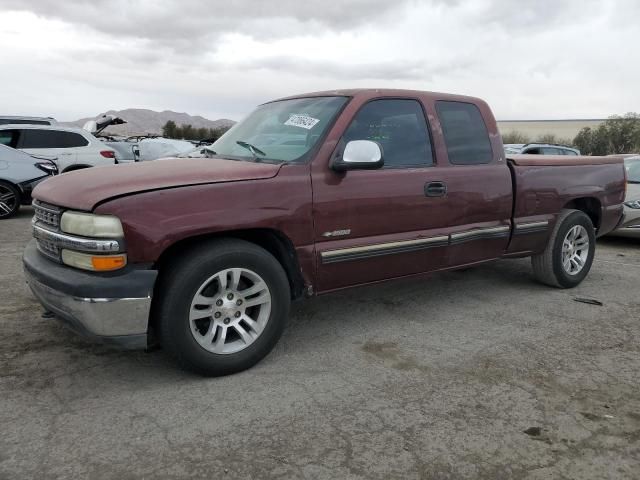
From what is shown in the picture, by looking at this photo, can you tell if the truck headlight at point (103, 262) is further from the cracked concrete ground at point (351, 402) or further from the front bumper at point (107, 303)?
the cracked concrete ground at point (351, 402)

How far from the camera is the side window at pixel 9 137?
11352mm

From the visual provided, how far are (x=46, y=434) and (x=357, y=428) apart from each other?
154 centimetres

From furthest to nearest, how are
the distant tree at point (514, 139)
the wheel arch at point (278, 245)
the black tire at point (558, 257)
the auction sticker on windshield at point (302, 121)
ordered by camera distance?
the distant tree at point (514, 139), the black tire at point (558, 257), the auction sticker on windshield at point (302, 121), the wheel arch at point (278, 245)

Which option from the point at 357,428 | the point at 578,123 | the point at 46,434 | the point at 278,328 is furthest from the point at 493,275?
the point at 578,123

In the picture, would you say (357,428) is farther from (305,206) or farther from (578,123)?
(578,123)

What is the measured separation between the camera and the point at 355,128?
393 cm

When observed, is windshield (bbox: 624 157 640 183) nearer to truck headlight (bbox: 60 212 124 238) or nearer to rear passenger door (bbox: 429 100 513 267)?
rear passenger door (bbox: 429 100 513 267)

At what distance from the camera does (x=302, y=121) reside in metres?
4.05

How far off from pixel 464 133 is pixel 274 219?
81.3 inches

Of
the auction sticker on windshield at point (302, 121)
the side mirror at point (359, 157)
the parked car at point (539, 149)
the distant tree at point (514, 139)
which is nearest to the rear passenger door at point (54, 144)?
the auction sticker on windshield at point (302, 121)

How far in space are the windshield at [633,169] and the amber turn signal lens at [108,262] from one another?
7942mm

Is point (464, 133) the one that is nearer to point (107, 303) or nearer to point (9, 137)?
point (107, 303)

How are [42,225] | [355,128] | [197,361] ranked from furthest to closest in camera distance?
1. [355,128]
2. [42,225]
3. [197,361]

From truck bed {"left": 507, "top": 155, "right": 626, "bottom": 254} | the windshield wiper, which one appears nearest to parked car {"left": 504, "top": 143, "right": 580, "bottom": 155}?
truck bed {"left": 507, "top": 155, "right": 626, "bottom": 254}
